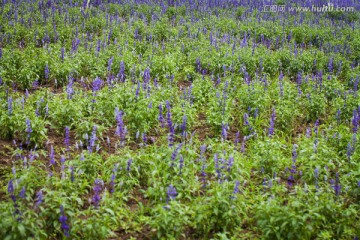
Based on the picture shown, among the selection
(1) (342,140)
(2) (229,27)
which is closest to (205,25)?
(2) (229,27)

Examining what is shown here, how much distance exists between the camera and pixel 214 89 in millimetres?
7145

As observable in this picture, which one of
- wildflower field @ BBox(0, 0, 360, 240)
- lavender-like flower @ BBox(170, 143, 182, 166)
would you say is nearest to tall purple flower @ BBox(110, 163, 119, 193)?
wildflower field @ BBox(0, 0, 360, 240)

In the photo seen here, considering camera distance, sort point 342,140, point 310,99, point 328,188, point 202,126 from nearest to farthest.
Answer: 1. point 328,188
2. point 342,140
3. point 202,126
4. point 310,99

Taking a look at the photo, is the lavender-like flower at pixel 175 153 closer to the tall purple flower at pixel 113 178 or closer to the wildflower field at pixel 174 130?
the wildflower field at pixel 174 130

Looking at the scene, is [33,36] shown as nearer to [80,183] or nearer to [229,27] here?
[229,27]

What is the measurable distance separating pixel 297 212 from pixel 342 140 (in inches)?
86.4

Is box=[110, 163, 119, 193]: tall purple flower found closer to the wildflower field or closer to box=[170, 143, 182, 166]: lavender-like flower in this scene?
the wildflower field

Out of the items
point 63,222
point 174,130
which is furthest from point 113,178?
point 174,130

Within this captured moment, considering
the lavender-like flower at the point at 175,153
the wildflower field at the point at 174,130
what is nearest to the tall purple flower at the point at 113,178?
the wildflower field at the point at 174,130

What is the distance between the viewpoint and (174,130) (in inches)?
233

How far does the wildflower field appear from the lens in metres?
4.00

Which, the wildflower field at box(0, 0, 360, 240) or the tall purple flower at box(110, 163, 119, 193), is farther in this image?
the tall purple flower at box(110, 163, 119, 193)

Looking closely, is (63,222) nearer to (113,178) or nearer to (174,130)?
(113,178)

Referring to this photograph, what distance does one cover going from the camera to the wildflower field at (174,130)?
4004 millimetres
